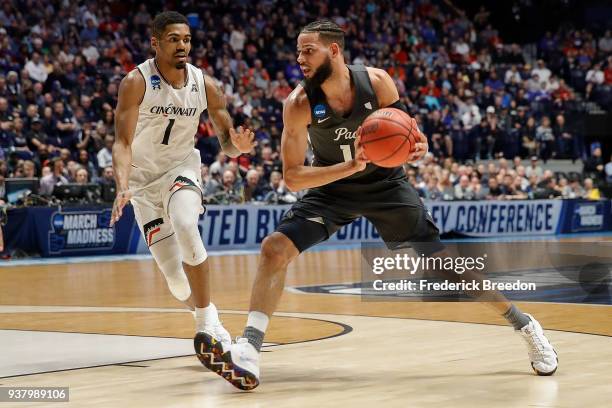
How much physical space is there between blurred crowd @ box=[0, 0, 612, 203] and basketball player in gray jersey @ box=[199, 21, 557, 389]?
1200 centimetres

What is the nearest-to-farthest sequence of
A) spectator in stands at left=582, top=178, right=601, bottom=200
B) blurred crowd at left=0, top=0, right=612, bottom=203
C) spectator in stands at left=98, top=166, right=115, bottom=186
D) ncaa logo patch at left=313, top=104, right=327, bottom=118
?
ncaa logo patch at left=313, top=104, right=327, bottom=118
spectator in stands at left=98, top=166, right=115, bottom=186
blurred crowd at left=0, top=0, right=612, bottom=203
spectator in stands at left=582, top=178, right=601, bottom=200

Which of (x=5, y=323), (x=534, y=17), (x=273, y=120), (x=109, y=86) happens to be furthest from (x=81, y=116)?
(x=534, y=17)

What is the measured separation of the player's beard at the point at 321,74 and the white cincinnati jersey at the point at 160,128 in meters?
1.21

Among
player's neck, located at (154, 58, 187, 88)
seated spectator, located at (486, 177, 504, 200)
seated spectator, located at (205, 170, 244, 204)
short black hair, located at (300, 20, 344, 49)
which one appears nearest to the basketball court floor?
player's neck, located at (154, 58, 187, 88)

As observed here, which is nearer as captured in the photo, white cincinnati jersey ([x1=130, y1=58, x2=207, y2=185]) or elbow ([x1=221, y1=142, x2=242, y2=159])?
white cincinnati jersey ([x1=130, y1=58, x2=207, y2=185])

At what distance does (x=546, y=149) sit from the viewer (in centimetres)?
2930

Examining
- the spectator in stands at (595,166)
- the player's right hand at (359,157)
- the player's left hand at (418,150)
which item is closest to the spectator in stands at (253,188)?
the spectator in stands at (595,166)

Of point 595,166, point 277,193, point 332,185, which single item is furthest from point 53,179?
point 595,166

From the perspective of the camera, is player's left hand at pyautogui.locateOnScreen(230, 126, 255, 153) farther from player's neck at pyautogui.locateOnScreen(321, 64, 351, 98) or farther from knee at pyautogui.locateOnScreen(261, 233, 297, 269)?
knee at pyautogui.locateOnScreen(261, 233, 297, 269)

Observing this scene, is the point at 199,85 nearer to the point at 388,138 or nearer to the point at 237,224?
the point at 388,138

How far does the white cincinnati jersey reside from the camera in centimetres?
713

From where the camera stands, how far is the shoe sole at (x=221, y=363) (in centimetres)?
577

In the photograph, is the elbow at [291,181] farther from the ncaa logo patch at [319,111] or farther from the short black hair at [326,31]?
the short black hair at [326,31]

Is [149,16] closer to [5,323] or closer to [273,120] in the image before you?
[273,120]
